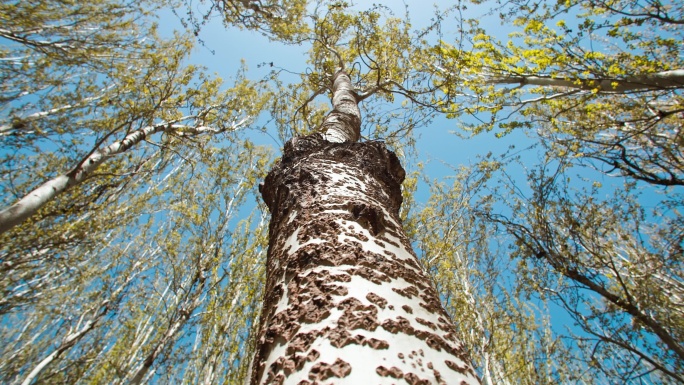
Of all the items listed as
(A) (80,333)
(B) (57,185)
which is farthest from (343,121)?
(A) (80,333)

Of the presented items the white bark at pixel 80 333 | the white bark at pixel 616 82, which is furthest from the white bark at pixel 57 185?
the white bark at pixel 616 82

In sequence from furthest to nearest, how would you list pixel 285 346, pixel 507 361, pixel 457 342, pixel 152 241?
pixel 152 241, pixel 507 361, pixel 457 342, pixel 285 346

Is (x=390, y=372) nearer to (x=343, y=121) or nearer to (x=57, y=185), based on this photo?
(x=343, y=121)

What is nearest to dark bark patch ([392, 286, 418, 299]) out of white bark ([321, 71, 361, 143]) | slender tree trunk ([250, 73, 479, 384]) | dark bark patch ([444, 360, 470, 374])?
slender tree trunk ([250, 73, 479, 384])

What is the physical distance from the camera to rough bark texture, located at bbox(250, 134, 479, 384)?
75cm

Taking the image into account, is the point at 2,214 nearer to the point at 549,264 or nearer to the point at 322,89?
the point at 322,89

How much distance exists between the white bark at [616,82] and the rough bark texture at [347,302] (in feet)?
11.5

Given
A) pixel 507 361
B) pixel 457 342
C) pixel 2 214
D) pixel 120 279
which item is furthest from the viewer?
pixel 120 279

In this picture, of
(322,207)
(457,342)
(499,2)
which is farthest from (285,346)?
(499,2)

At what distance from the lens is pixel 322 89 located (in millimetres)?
6133

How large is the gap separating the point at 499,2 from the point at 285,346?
16.8 feet

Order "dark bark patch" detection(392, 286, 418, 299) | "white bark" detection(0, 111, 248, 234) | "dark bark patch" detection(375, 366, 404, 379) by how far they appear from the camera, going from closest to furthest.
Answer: "dark bark patch" detection(375, 366, 404, 379), "dark bark patch" detection(392, 286, 418, 299), "white bark" detection(0, 111, 248, 234)

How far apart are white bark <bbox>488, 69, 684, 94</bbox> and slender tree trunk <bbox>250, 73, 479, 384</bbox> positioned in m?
3.49

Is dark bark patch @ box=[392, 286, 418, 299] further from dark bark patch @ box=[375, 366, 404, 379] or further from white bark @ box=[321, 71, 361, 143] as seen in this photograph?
white bark @ box=[321, 71, 361, 143]
